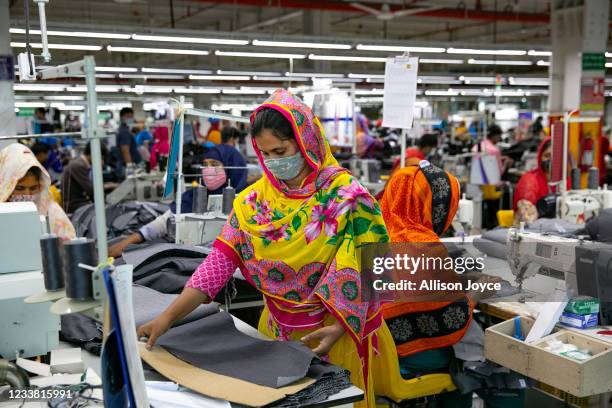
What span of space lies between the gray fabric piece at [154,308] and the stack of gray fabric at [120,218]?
1989mm

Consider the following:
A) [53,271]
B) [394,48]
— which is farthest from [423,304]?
[394,48]

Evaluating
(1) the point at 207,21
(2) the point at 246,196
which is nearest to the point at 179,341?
(2) the point at 246,196

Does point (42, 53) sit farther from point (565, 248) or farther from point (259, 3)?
point (259, 3)

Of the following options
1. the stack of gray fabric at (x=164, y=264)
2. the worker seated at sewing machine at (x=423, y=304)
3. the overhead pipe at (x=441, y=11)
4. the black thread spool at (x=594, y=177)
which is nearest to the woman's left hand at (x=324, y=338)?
the worker seated at sewing machine at (x=423, y=304)

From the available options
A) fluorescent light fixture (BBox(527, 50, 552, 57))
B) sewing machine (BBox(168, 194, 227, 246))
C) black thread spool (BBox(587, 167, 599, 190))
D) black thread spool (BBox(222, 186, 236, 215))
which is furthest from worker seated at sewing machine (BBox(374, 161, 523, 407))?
fluorescent light fixture (BBox(527, 50, 552, 57))

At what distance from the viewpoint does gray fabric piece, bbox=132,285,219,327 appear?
200cm

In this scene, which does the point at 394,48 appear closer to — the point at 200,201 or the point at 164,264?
the point at 200,201

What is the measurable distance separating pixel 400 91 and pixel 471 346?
1.47 meters

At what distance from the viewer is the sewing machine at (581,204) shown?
4559mm

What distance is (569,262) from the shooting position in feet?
9.02

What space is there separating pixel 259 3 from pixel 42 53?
27.4 feet

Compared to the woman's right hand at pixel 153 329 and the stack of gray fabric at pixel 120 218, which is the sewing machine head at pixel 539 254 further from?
the stack of gray fabric at pixel 120 218

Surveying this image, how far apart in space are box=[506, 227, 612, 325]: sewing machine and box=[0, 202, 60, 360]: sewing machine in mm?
2042

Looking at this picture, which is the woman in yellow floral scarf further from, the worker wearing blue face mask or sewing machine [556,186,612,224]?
the worker wearing blue face mask
